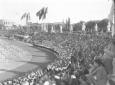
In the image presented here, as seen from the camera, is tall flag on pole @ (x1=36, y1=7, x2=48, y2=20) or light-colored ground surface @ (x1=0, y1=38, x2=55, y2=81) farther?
tall flag on pole @ (x1=36, y1=7, x2=48, y2=20)

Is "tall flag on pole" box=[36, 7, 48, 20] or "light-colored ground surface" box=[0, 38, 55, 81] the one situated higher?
"tall flag on pole" box=[36, 7, 48, 20]

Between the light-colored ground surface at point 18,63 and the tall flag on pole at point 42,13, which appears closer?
the light-colored ground surface at point 18,63

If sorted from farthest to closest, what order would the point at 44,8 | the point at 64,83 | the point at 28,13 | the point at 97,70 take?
the point at 28,13
the point at 44,8
the point at 64,83
the point at 97,70

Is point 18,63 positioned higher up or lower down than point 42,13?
lower down

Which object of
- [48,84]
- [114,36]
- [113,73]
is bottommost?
[48,84]

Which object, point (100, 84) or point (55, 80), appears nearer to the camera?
point (100, 84)

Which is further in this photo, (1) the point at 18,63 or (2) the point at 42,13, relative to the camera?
(2) the point at 42,13

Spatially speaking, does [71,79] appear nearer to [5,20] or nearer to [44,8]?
[44,8]

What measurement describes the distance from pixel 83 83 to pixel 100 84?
46 cm

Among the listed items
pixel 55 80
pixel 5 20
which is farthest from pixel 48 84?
pixel 5 20

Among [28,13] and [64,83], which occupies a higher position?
[28,13]

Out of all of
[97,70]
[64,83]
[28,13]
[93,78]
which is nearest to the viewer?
[97,70]

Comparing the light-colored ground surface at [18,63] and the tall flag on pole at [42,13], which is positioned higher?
the tall flag on pole at [42,13]

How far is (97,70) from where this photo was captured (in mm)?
4559
